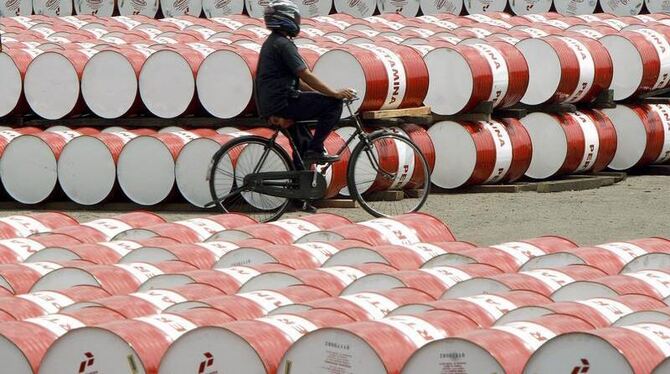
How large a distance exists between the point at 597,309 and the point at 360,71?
6837 millimetres

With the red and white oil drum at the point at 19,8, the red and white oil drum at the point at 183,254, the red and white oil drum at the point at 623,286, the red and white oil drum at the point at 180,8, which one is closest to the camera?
the red and white oil drum at the point at 623,286

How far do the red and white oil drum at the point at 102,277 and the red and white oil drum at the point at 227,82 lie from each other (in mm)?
5431

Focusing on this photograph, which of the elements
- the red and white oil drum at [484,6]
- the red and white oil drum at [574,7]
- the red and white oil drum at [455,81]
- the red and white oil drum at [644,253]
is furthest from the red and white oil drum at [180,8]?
the red and white oil drum at [644,253]

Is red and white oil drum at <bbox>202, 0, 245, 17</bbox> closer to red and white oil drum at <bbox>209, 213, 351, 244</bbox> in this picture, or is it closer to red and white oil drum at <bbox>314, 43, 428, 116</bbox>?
red and white oil drum at <bbox>314, 43, 428, 116</bbox>

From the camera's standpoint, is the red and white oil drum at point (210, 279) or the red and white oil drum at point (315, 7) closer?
the red and white oil drum at point (210, 279)

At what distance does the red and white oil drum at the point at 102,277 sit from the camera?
25.3ft

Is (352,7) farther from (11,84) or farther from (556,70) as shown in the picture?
(11,84)

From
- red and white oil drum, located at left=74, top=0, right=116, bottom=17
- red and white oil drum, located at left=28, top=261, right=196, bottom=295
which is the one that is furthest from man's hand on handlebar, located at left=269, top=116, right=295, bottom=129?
red and white oil drum, located at left=74, top=0, right=116, bottom=17

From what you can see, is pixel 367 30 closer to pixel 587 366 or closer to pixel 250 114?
pixel 250 114

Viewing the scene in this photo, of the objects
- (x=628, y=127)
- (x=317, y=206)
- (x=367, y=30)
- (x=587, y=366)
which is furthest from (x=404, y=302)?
(x=367, y=30)

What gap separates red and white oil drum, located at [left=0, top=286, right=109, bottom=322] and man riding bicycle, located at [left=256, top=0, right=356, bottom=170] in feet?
14.8

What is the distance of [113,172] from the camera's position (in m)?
13.3

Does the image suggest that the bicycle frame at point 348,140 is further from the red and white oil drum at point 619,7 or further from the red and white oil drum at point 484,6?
the red and white oil drum at point 619,7

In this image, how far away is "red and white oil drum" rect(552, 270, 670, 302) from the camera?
7.35 metres
